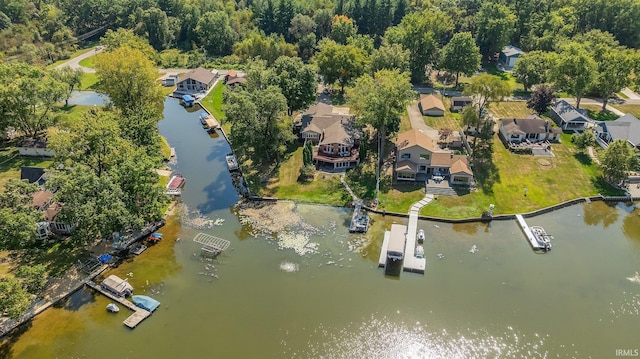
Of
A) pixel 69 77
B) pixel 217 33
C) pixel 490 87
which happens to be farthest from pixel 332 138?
pixel 217 33

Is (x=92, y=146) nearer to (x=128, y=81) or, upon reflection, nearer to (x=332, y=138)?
(x=128, y=81)

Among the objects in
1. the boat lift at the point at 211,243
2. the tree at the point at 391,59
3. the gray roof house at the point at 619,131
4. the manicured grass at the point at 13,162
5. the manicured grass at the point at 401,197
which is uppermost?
the tree at the point at 391,59

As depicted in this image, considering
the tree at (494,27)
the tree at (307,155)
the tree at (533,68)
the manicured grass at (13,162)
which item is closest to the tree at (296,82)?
the tree at (307,155)

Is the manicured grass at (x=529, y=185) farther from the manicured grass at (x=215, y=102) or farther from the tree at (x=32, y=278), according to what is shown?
the manicured grass at (x=215, y=102)

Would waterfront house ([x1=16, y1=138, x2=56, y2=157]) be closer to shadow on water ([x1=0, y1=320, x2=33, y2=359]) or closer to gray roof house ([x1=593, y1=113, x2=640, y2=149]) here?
shadow on water ([x1=0, y1=320, x2=33, y2=359])

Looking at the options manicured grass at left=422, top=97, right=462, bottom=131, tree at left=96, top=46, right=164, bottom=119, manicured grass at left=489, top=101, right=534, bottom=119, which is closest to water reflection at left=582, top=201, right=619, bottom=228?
manicured grass at left=422, top=97, right=462, bottom=131
